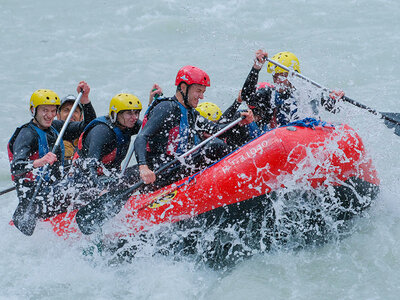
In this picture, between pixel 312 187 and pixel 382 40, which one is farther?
pixel 382 40

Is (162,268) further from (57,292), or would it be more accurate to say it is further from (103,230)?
(57,292)

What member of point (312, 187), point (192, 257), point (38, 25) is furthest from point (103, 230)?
point (38, 25)

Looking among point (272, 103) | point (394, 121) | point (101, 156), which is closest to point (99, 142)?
point (101, 156)

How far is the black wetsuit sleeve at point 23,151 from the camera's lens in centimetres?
524

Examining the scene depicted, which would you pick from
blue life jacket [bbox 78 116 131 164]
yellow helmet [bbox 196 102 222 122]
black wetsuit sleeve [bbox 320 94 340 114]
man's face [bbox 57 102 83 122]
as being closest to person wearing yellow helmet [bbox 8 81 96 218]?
blue life jacket [bbox 78 116 131 164]

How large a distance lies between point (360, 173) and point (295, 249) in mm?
955

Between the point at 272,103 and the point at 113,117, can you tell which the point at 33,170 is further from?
the point at 272,103

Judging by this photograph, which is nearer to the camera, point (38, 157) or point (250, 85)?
point (38, 157)

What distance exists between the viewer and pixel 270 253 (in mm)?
5277

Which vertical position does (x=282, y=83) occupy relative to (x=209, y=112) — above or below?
above

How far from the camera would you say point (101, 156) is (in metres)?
5.38

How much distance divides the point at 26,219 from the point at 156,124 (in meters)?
1.56

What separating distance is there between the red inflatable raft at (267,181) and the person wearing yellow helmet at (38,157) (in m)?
0.75

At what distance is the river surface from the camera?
16.6 ft
